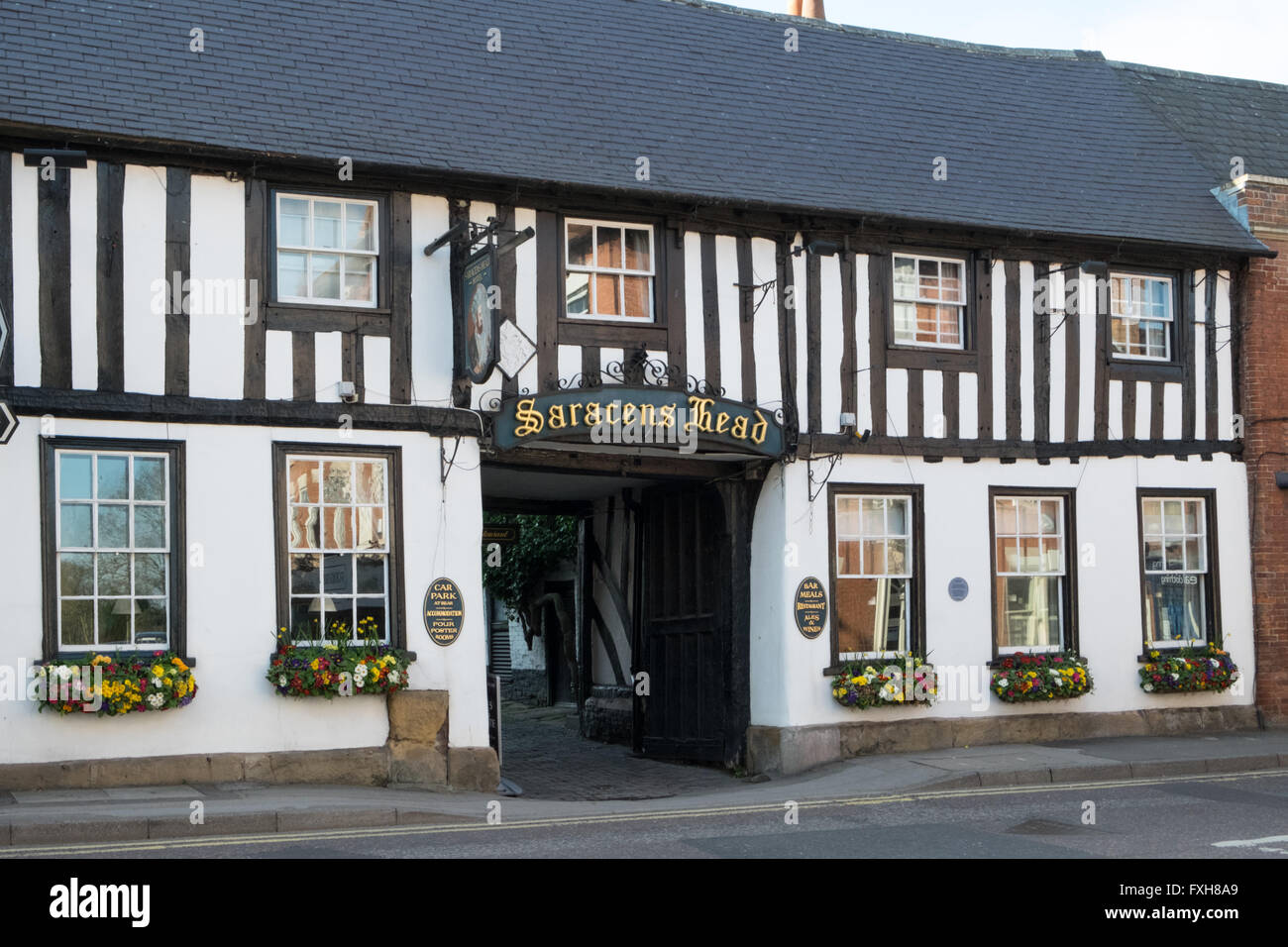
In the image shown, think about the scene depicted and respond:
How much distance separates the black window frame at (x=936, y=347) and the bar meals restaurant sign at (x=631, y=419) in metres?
2.04

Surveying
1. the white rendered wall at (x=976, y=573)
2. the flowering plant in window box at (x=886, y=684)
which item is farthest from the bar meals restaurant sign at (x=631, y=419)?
the flowering plant in window box at (x=886, y=684)

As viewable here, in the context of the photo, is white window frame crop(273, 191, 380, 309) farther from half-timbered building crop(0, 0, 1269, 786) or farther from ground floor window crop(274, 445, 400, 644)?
ground floor window crop(274, 445, 400, 644)

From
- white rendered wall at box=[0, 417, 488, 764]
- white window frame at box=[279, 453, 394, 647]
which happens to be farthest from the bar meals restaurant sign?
white window frame at box=[279, 453, 394, 647]

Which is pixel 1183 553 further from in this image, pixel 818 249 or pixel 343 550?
pixel 343 550

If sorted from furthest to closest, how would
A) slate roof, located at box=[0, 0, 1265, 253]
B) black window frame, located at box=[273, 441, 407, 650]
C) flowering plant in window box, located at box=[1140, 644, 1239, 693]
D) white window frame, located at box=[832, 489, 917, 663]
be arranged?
1. flowering plant in window box, located at box=[1140, 644, 1239, 693]
2. white window frame, located at box=[832, 489, 917, 663]
3. slate roof, located at box=[0, 0, 1265, 253]
4. black window frame, located at box=[273, 441, 407, 650]

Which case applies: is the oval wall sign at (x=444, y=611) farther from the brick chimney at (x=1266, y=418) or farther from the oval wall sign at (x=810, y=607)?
the brick chimney at (x=1266, y=418)

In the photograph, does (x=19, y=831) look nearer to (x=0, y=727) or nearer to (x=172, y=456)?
(x=0, y=727)

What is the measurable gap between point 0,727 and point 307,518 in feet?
10.0

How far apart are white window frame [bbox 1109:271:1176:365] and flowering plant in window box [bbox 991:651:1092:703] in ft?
12.0

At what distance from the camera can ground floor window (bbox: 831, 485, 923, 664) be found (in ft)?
51.8

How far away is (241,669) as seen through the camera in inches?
511

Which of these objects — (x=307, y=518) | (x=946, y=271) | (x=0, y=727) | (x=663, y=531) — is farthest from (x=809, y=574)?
(x=0, y=727)

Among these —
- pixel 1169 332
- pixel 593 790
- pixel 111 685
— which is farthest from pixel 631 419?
pixel 1169 332

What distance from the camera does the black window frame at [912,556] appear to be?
15.6 metres
